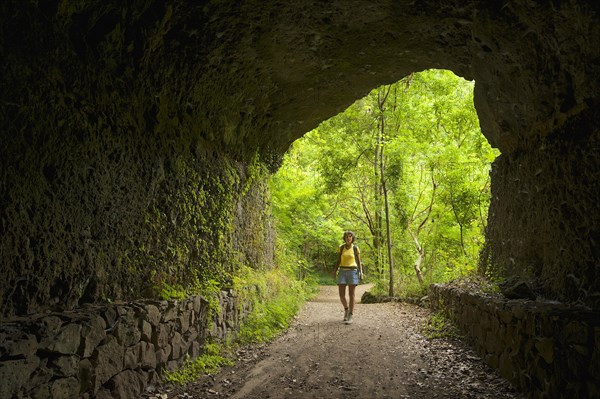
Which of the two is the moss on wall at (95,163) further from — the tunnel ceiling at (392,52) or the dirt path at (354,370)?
the dirt path at (354,370)

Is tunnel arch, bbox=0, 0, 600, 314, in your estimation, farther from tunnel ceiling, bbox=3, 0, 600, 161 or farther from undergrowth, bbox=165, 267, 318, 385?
undergrowth, bbox=165, 267, 318, 385

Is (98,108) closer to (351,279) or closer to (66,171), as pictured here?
(66,171)

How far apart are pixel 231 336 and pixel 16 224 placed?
4.42 metres

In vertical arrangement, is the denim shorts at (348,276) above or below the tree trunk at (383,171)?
below

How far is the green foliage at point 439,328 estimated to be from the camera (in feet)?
23.9

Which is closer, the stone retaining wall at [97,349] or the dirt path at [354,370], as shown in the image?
the stone retaining wall at [97,349]

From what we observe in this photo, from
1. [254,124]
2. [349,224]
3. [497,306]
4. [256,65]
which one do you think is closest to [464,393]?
[497,306]

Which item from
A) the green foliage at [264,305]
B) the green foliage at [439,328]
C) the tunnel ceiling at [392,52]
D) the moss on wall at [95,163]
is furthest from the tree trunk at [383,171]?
the moss on wall at [95,163]

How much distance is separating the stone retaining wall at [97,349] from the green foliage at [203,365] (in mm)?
101

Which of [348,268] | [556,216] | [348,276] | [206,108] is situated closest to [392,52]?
[206,108]

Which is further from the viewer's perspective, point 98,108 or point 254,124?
point 254,124

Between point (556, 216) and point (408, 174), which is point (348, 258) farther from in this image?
point (408, 174)

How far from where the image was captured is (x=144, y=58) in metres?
4.67

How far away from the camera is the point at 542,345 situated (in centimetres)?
380
